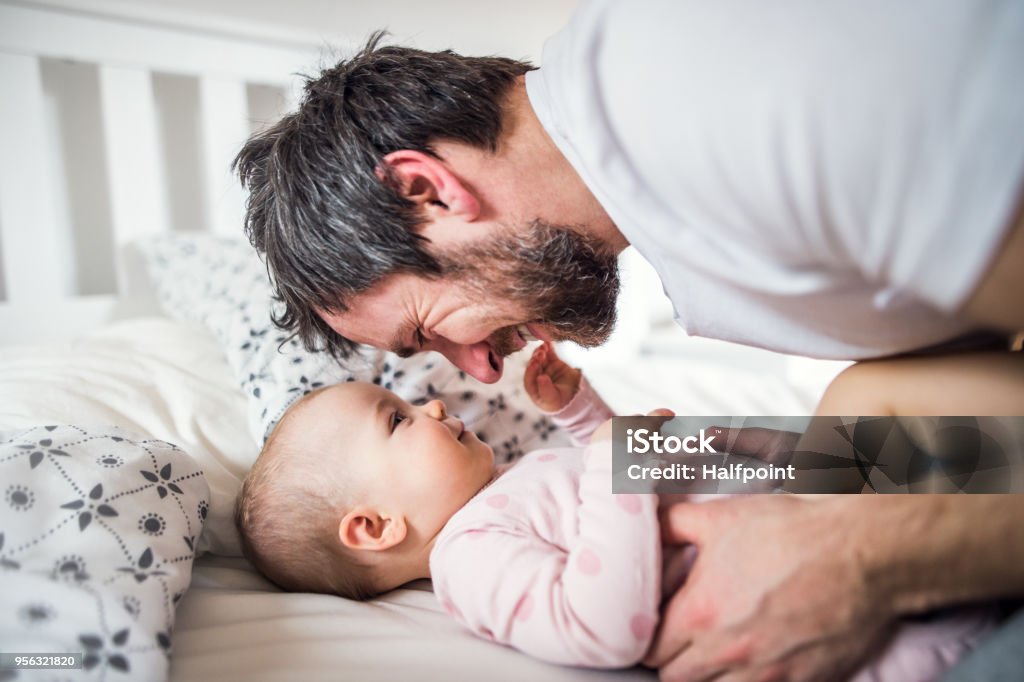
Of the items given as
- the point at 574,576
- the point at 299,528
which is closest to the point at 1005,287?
the point at 574,576

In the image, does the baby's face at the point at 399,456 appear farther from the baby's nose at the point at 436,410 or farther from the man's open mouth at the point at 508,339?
the man's open mouth at the point at 508,339

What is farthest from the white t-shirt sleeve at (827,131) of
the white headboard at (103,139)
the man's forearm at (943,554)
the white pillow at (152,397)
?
the white headboard at (103,139)

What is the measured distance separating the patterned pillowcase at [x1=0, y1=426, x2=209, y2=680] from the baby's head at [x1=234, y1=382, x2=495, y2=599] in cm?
10

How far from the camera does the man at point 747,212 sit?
0.54m

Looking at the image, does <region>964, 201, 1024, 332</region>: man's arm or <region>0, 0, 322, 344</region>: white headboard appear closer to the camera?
<region>964, 201, 1024, 332</region>: man's arm

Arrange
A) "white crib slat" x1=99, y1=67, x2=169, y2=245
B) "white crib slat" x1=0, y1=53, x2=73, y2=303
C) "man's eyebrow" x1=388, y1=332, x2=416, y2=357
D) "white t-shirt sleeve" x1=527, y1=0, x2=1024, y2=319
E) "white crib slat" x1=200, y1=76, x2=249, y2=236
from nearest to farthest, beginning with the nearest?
"white t-shirt sleeve" x1=527, y1=0, x2=1024, y2=319
"man's eyebrow" x1=388, y1=332, x2=416, y2=357
"white crib slat" x1=0, y1=53, x2=73, y2=303
"white crib slat" x1=99, y1=67, x2=169, y2=245
"white crib slat" x1=200, y1=76, x2=249, y2=236

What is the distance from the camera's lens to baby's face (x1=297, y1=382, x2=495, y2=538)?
906mm

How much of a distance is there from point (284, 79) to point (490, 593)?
1.70 metres

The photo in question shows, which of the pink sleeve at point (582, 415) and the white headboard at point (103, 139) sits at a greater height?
the white headboard at point (103, 139)

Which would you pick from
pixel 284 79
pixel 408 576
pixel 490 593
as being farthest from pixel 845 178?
pixel 284 79

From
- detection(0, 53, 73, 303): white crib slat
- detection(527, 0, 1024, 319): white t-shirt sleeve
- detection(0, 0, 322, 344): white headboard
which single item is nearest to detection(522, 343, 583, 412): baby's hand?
detection(527, 0, 1024, 319): white t-shirt sleeve

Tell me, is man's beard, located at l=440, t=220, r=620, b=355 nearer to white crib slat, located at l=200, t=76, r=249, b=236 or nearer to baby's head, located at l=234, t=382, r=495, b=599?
baby's head, located at l=234, t=382, r=495, b=599

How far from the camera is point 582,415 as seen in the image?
1199 mm

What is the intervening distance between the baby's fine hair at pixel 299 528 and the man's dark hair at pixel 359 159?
23 centimetres
